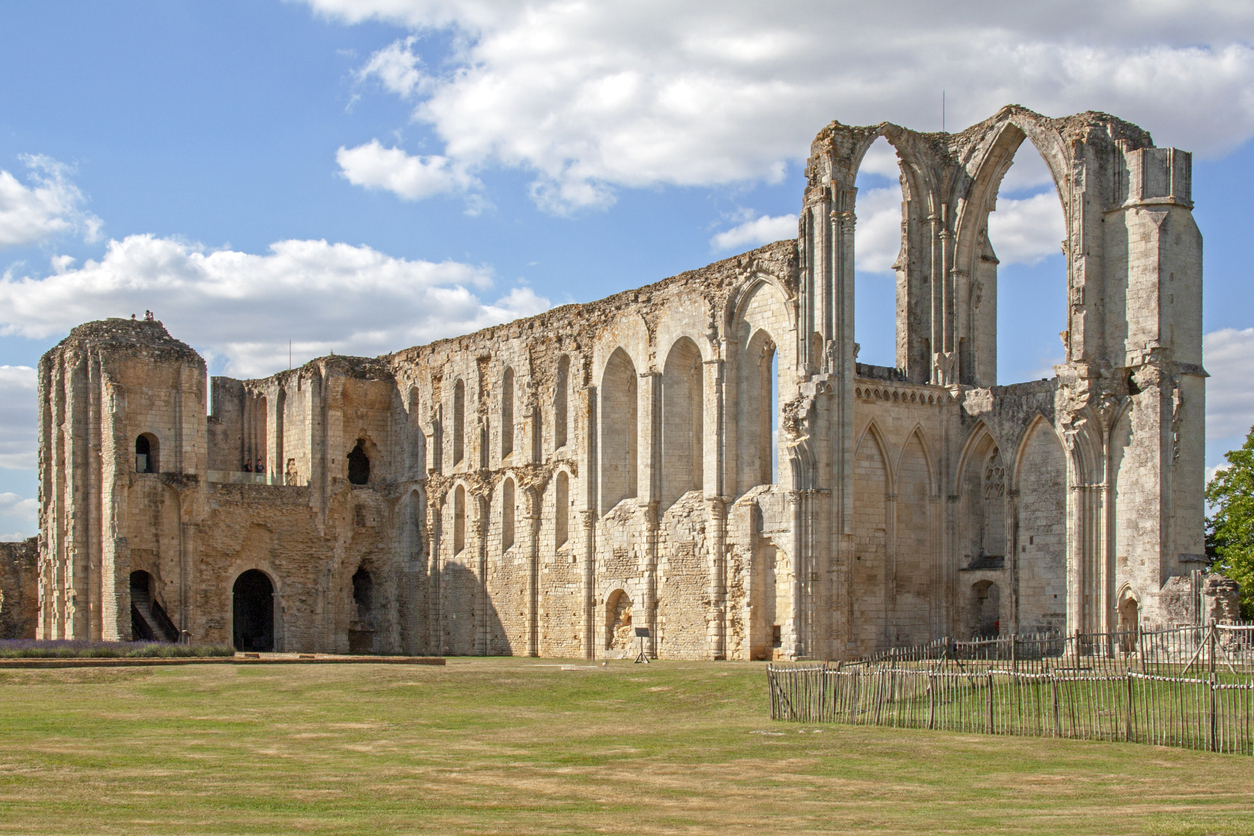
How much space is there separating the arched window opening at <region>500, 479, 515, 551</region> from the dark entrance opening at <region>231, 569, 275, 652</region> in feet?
27.7

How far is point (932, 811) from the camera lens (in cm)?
1123

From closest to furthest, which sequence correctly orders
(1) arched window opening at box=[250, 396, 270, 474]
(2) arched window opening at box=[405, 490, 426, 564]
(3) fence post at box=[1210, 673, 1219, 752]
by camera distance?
1. (3) fence post at box=[1210, 673, 1219, 752]
2. (2) arched window opening at box=[405, 490, 426, 564]
3. (1) arched window opening at box=[250, 396, 270, 474]

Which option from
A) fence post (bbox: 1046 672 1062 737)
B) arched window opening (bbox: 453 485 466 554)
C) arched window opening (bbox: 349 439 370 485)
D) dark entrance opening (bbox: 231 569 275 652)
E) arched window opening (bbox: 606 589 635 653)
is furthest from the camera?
arched window opening (bbox: 349 439 370 485)

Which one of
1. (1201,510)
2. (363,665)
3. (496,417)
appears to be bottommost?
(363,665)

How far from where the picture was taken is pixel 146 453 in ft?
135

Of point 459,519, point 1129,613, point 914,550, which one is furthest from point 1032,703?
point 459,519

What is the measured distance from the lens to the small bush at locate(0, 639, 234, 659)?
28.5 metres

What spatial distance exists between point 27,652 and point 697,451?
48.7 ft

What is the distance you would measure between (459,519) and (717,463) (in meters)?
11.8

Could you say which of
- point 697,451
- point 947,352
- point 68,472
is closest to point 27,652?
point 68,472

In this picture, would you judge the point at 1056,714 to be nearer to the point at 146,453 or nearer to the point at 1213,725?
the point at 1213,725

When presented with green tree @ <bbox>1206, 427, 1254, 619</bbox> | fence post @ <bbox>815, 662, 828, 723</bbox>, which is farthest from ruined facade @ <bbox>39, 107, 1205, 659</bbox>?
fence post @ <bbox>815, 662, 828, 723</bbox>

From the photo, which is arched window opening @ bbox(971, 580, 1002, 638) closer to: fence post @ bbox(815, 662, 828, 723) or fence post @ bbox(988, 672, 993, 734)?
fence post @ bbox(815, 662, 828, 723)

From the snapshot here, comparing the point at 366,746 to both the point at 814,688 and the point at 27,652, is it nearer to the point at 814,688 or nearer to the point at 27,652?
the point at 814,688
